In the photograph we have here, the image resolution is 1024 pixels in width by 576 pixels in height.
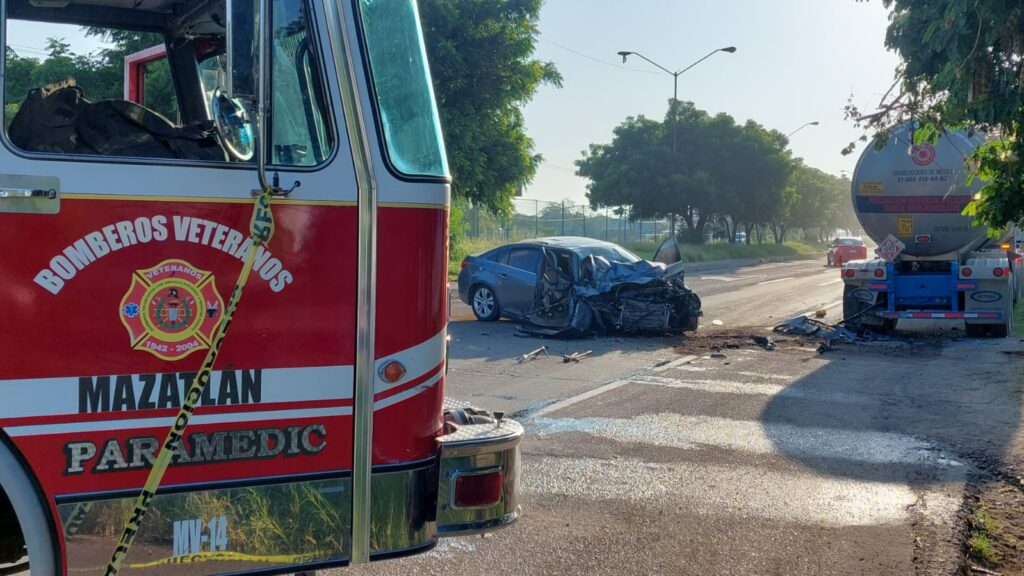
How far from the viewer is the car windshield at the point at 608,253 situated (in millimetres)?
14946

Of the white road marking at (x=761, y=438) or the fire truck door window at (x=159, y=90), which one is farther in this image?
the white road marking at (x=761, y=438)

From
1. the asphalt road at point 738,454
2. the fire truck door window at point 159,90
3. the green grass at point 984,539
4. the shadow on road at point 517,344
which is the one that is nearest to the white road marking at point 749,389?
the asphalt road at point 738,454

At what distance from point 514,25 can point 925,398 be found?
18017mm

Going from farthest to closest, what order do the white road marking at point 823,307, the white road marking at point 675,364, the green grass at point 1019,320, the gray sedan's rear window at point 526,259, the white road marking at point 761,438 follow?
the white road marking at point 823,307 < the green grass at point 1019,320 < the gray sedan's rear window at point 526,259 < the white road marking at point 675,364 < the white road marking at point 761,438

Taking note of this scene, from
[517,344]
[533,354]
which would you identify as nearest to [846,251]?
[517,344]

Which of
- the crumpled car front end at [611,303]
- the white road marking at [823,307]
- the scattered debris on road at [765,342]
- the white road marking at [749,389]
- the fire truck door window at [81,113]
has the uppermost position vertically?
the fire truck door window at [81,113]

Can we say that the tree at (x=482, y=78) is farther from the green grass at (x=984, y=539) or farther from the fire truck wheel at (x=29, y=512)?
the fire truck wheel at (x=29, y=512)

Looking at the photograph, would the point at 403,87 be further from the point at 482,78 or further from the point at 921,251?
the point at 482,78

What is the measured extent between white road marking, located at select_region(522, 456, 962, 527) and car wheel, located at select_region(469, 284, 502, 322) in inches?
359

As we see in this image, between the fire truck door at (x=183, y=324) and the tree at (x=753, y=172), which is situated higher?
the tree at (x=753, y=172)

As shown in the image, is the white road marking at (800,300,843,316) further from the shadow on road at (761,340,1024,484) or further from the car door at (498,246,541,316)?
the car door at (498,246,541,316)

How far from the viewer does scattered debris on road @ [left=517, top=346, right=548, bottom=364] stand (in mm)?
12148

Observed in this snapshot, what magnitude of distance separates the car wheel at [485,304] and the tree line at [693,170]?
33.4 meters

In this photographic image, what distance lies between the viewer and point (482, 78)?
25.0 m
